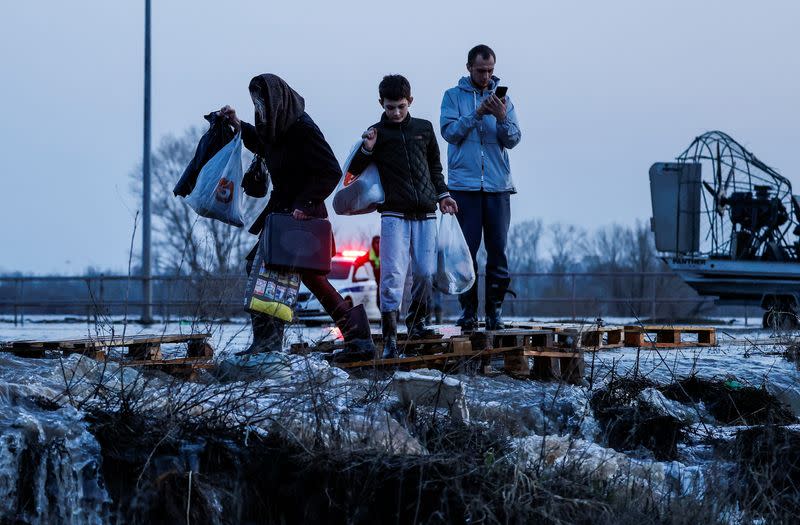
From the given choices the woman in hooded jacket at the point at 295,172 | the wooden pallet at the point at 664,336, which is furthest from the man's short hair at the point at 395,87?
the wooden pallet at the point at 664,336

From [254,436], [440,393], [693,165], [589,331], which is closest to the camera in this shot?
[254,436]

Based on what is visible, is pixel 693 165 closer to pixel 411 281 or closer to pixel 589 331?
pixel 589 331

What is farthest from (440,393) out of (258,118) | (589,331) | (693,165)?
(693,165)

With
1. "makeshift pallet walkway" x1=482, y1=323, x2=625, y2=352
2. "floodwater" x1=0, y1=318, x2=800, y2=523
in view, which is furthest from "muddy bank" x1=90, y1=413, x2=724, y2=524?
"makeshift pallet walkway" x1=482, y1=323, x2=625, y2=352

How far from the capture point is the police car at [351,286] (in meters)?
21.7

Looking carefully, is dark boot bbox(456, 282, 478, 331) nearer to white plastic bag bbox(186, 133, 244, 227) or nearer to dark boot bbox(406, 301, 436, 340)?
dark boot bbox(406, 301, 436, 340)

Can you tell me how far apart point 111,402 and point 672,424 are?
2.78 meters

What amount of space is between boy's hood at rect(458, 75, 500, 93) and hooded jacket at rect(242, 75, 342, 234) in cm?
187

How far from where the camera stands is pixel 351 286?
22.4 metres

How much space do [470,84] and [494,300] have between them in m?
1.57

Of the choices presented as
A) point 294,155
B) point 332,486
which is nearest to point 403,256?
point 294,155

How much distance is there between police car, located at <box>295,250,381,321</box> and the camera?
2170 centimetres

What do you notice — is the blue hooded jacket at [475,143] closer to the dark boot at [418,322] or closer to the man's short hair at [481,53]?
the man's short hair at [481,53]

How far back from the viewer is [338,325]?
6988 mm
